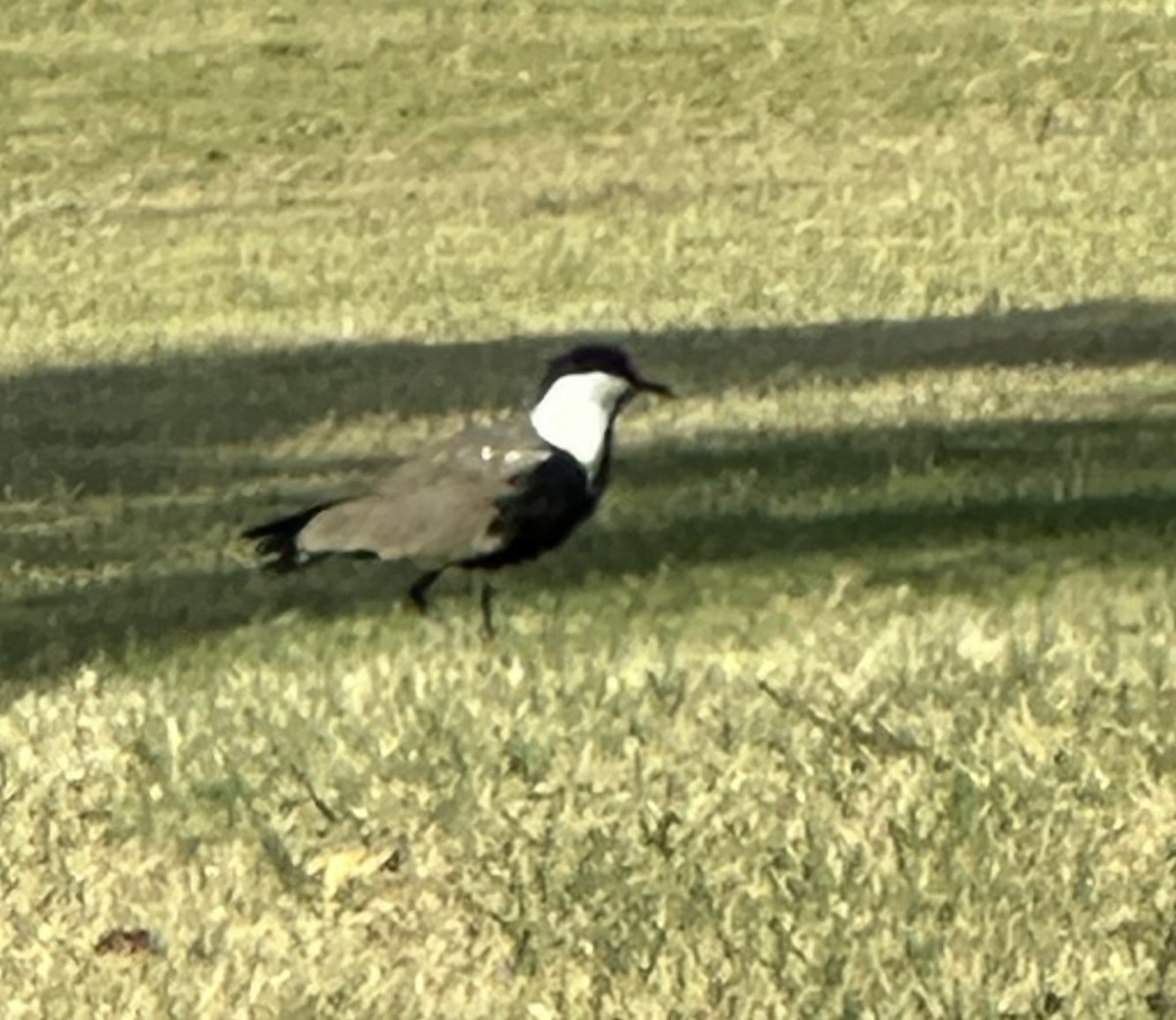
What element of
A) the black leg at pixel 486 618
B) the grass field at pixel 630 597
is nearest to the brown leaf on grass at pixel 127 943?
the grass field at pixel 630 597

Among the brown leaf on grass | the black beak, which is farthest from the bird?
the brown leaf on grass

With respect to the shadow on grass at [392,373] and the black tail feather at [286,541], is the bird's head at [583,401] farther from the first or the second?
the shadow on grass at [392,373]

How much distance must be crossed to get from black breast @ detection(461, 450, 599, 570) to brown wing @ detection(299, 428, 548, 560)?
24 mm

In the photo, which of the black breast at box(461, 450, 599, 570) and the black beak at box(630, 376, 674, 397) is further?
the black beak at box(630, 376, 674, 397)

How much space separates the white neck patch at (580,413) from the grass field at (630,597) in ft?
1.54

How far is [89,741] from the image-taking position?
29.8 ft

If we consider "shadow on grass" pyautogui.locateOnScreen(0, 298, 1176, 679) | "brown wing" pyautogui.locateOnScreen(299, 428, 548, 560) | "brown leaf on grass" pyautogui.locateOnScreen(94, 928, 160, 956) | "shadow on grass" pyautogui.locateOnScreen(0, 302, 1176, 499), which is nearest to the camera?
"brown leaf on grass" pyautogui.locateOnScreen(94, 928, 160, 956)

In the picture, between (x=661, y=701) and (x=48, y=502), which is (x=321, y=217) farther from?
(x=661, y=701)

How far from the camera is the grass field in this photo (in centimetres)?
722

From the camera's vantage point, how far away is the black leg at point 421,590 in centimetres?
1086

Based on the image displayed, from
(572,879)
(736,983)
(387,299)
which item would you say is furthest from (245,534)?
(387,299)

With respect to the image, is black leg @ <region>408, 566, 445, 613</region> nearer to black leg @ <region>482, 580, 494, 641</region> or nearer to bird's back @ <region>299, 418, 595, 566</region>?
black leg @ <region>482, 580, 494, 641</region>

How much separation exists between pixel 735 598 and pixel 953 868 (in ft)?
13.1

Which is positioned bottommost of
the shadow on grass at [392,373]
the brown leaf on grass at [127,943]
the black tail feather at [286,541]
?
the shadow on grass at [392,373]
